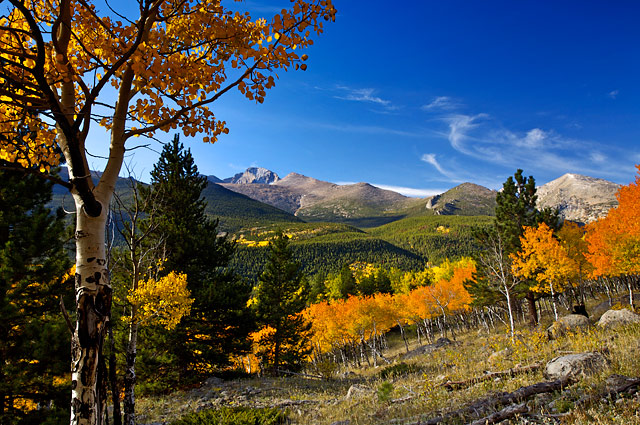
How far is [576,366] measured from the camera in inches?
247

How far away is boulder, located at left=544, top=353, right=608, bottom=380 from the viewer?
6.05 m

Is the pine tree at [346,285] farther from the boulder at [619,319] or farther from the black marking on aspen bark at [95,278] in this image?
the black marking on aspen bark at [95,278]

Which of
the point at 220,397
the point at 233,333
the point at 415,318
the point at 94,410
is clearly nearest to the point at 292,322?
the point at 233,333

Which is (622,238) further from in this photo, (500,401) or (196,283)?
(196,283)

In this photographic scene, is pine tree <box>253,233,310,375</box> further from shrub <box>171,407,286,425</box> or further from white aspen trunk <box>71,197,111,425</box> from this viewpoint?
white aspen trunk <box>71,197,111,425</box>

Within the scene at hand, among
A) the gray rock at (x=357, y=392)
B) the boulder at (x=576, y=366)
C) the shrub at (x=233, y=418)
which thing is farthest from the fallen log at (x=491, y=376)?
the shrub at (x=233, y=418)

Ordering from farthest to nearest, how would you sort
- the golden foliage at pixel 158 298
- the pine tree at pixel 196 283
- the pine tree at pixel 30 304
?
the pine tree at pixel 196 283
the golden foliage at pixel 158 298
the pine tree at pixel 30 304

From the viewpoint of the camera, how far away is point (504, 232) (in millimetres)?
25875

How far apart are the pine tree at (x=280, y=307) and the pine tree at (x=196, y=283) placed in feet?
20.0

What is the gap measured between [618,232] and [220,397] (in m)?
26.9

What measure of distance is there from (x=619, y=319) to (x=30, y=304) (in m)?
21.2

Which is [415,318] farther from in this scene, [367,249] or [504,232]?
[367,249]

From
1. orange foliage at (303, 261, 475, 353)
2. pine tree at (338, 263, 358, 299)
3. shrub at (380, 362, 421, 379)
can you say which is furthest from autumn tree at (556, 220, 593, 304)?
pine tree at (338, 263, 358, 299)

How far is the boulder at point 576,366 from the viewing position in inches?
238
